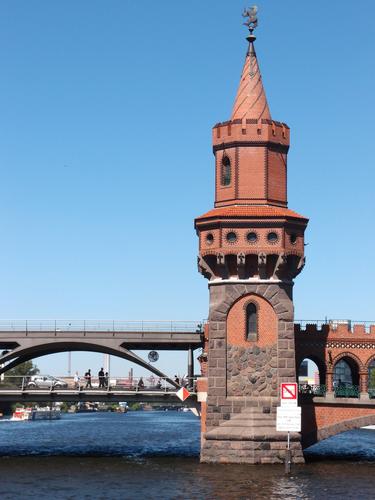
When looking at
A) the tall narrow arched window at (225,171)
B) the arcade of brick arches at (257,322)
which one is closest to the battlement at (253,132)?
the arcade of brick arches at (257,322)

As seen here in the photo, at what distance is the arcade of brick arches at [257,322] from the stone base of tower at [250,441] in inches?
2.4

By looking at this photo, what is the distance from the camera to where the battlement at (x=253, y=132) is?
58031 millimetres

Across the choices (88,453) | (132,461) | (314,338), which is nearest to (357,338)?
(314,338)

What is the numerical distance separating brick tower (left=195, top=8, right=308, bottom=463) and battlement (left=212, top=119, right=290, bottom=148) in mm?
66

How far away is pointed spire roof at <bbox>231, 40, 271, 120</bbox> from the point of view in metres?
59.1

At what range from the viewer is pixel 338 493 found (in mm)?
43438

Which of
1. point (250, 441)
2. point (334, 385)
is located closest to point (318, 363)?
point (334, 385)

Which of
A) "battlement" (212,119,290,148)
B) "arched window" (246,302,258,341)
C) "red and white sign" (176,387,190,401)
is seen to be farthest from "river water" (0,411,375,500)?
"battlement" (212,119,290,148)

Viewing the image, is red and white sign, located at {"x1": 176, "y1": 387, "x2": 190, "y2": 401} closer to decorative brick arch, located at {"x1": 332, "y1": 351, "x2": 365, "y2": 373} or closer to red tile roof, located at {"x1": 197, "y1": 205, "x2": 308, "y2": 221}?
decorative brick arch, located at {"x1": 332, "y1": 351, "x2": 365, "y2": 373}

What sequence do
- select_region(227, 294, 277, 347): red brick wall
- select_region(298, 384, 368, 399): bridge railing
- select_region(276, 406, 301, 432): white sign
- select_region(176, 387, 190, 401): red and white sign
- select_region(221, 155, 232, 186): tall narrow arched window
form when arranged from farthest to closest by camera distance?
1. select_region(221, 155, 232, 186): tall narrow arched window
2. select_region(176, 387, 190, 401): red and white sign
3. select_region(298, 384, 368, 399): bridge railing
4. select_region(227, 294, 277, 347): red brick wall
5. select_region(276, 406, 301, 432): white sign

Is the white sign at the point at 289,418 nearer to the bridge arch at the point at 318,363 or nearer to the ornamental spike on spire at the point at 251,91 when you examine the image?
the bridge arch at the point at 318,363

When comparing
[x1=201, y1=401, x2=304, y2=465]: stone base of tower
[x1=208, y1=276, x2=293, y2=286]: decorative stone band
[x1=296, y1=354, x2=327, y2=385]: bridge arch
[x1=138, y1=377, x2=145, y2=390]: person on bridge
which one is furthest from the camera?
[x1=138, y1=377, x2=145, y2=390]: person on bridge

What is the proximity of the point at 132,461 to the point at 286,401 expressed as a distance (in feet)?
61.1

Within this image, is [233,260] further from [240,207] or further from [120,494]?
[120,494]
